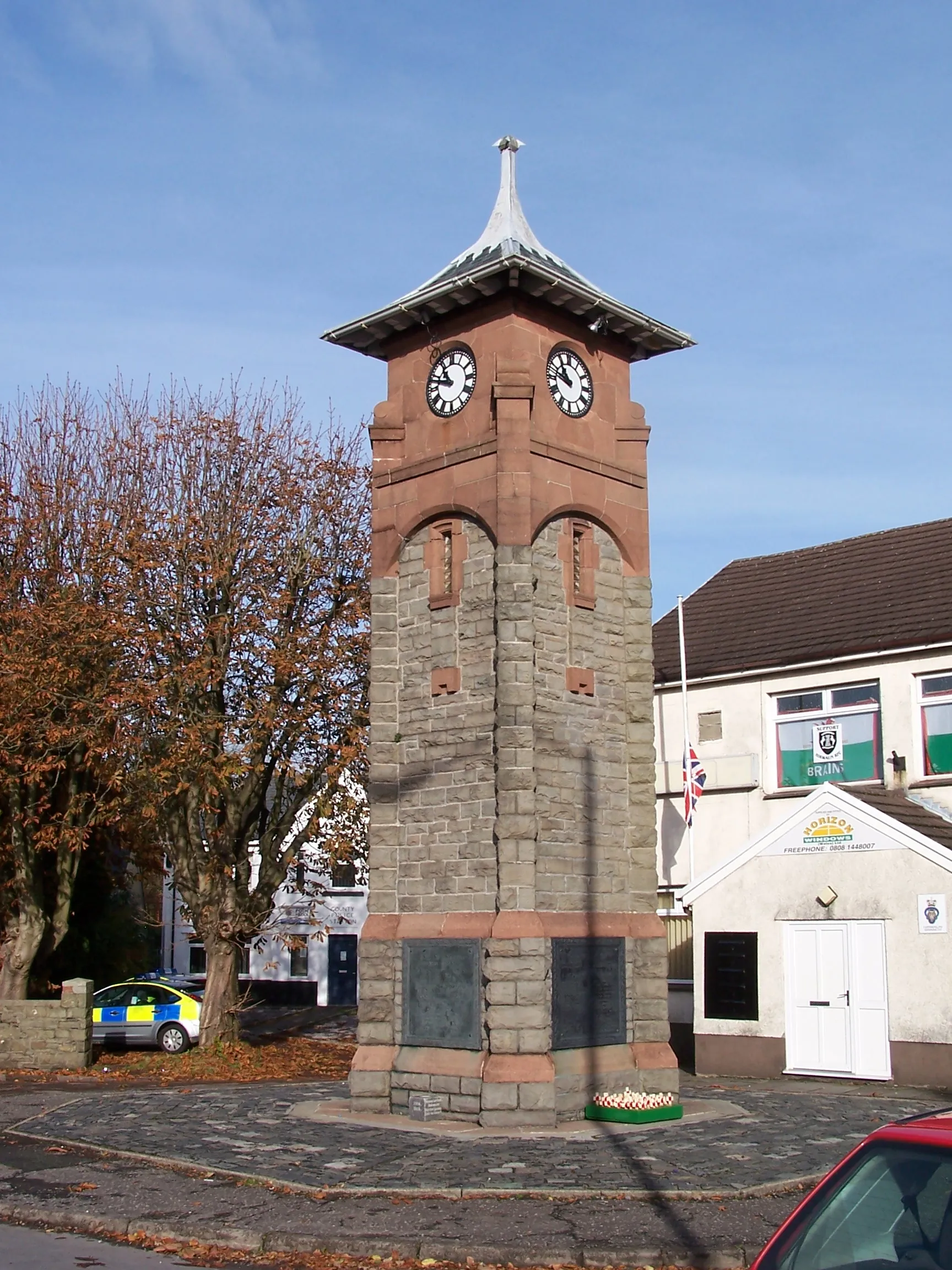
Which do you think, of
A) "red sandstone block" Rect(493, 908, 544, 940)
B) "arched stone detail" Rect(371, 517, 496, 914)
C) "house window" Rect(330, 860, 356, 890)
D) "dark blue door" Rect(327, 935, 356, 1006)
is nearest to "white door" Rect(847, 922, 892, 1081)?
"red sandstone block" Rect(493, 908, 544, 940)

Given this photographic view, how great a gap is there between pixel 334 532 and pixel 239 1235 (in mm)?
17780

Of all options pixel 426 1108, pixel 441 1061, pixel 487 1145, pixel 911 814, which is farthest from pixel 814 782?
pixel 487 1145

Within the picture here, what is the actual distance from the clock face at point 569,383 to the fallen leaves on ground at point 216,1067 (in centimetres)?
1209

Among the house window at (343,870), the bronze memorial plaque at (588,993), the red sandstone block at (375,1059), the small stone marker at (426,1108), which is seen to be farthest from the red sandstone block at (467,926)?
the house window at (343,870)

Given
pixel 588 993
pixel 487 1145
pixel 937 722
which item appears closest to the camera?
pixel 487 1145

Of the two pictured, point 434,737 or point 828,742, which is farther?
point 828,742

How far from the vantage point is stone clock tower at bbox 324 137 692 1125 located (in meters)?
16.2

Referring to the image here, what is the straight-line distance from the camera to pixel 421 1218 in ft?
33.4

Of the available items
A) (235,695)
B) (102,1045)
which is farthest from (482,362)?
(102,1045)

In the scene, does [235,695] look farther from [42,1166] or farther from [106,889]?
[42,1166]

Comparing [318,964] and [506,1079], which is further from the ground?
[506,1079]

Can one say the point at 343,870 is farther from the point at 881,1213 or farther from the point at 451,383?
the point at 881,1213

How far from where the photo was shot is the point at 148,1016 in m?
29.6

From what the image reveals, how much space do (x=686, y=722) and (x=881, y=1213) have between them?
816 inches
